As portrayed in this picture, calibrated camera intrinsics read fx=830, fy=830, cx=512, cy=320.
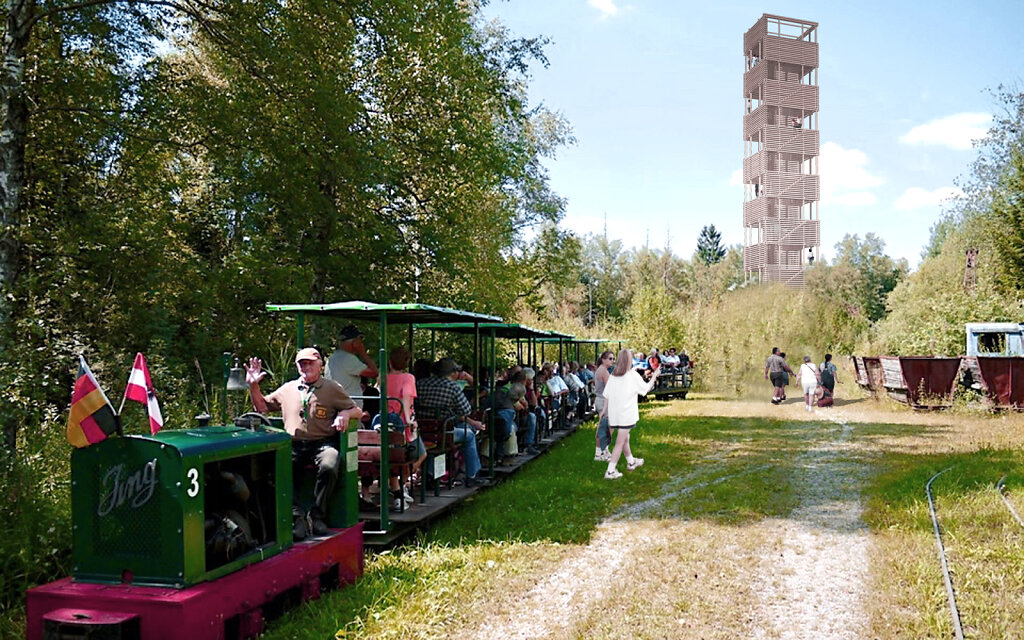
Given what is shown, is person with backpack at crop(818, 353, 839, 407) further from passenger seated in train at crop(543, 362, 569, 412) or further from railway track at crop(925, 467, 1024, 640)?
railway track at crop(925, 467, 1024, 640)

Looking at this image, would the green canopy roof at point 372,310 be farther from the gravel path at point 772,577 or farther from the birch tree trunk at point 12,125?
the birch tree trunk at point 12,125

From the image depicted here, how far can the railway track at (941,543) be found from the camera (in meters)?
5.39

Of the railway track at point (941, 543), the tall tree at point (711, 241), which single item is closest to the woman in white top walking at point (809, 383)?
the railway track at point (941, 543)

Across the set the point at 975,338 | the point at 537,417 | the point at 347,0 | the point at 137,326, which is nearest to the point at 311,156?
the point at 347,0

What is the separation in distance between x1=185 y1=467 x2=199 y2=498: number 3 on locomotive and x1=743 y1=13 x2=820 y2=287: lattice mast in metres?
62.9

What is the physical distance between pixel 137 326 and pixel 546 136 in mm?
26858

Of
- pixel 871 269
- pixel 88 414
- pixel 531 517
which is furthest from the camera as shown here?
pixel 871 269

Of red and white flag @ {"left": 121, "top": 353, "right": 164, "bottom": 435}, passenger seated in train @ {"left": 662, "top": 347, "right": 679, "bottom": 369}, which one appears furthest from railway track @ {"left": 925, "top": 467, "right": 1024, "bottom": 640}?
passenger seated in train @ {"left": 662, "top": 347, "right": 679, "bottom": 369}

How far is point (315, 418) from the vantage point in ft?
22.2

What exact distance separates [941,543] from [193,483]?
636 centimetres

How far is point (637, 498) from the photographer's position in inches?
392

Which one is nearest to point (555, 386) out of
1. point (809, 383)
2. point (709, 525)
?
point (709, 525)

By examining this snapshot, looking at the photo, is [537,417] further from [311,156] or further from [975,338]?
[975,338]

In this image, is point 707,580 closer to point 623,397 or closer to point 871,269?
point 623,397
